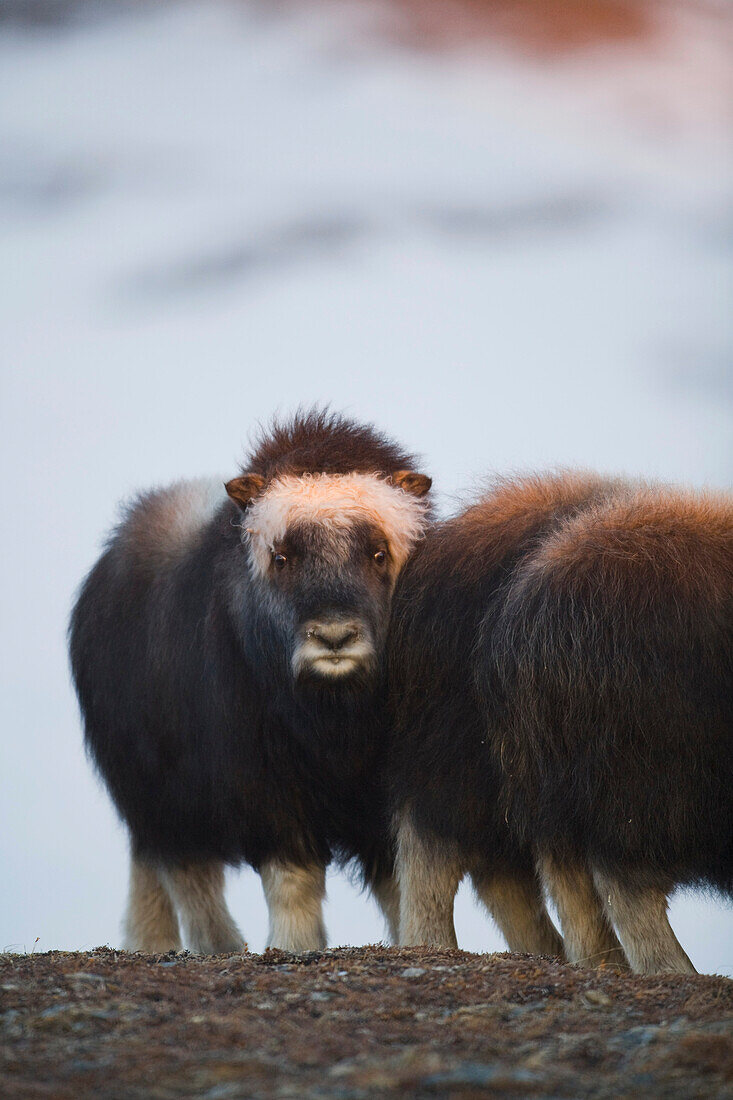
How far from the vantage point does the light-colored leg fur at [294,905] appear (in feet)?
14.1

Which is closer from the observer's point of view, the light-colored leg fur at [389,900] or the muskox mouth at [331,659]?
the muskox mouth at [331,659]

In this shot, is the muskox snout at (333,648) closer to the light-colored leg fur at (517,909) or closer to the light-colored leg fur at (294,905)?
the light-colored leg fur at (294,905)

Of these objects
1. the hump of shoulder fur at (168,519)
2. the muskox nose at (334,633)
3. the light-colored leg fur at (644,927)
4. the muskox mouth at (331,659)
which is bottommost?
the light-colored leg fur at (644,927)

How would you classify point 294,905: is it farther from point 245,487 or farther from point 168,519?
point 168,519

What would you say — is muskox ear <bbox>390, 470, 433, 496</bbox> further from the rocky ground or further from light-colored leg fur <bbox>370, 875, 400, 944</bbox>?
the rocky ground

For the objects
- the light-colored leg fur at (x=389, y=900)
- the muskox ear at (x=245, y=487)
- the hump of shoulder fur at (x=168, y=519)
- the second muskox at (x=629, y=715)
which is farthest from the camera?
the hump of shoulder fur at (x=168, y=519)

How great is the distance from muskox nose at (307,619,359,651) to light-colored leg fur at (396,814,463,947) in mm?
642

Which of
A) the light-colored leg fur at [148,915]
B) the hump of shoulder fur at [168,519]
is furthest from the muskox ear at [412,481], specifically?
the light-colored leg fur at [148,915]

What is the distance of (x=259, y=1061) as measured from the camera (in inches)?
84.2

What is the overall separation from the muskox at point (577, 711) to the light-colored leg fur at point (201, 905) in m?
1.08

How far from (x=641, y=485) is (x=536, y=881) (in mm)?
1423

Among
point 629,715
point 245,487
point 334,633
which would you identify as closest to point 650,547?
point 629,715

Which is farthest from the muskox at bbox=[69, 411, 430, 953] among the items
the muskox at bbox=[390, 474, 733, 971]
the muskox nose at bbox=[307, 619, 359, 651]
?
the muskox at bbox=[390, 474, 733, 971]

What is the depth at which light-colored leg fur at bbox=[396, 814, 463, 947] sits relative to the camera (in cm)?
411
